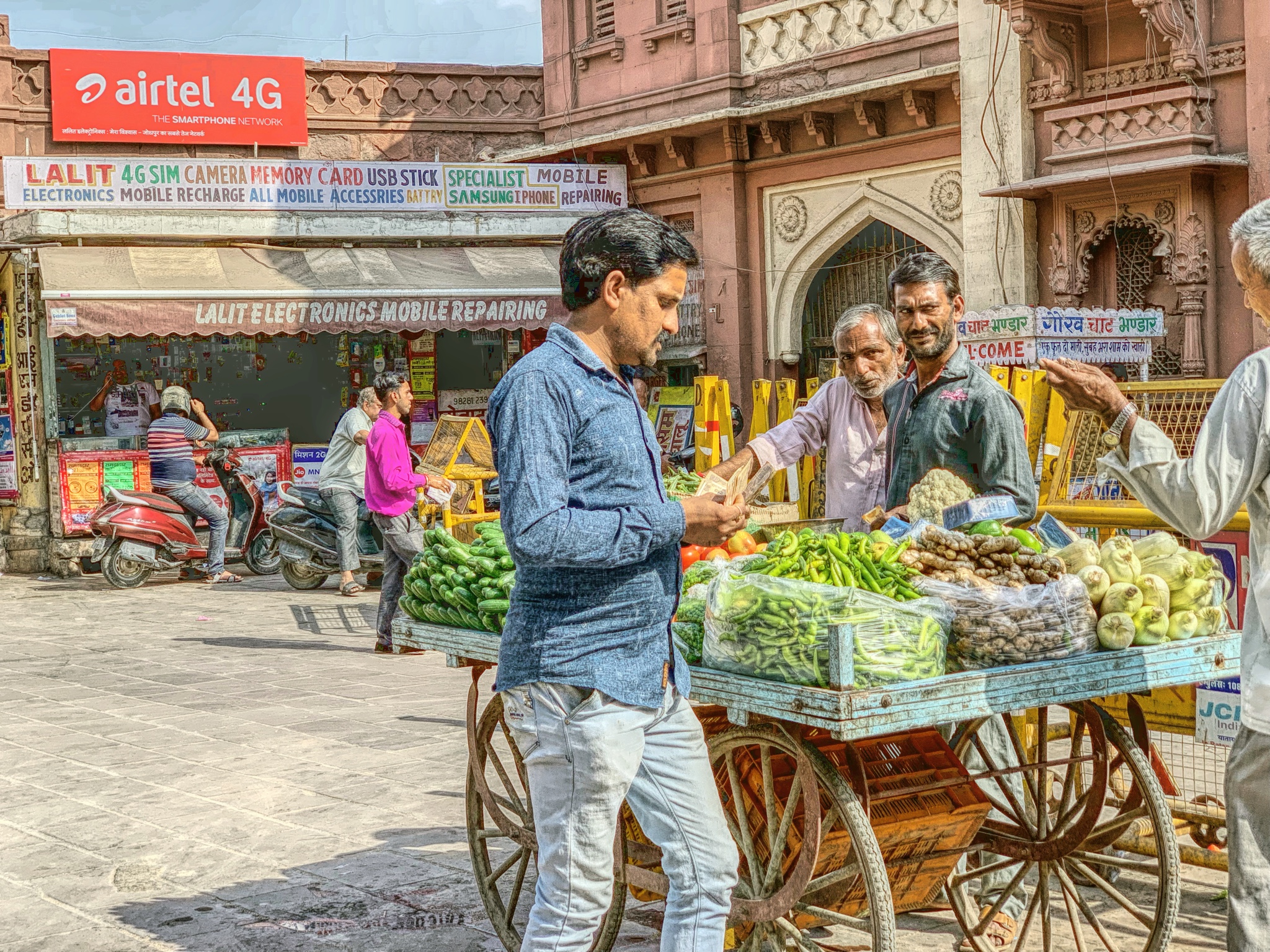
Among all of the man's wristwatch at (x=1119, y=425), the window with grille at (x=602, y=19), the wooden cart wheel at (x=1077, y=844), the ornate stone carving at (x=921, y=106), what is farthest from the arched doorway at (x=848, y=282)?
the man's wristwatch at (x=1119, y=425)

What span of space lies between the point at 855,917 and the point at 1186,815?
1678mm

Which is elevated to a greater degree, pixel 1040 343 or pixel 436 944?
pixel 1040 343

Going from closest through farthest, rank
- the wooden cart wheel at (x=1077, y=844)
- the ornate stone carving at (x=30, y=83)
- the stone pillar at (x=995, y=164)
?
the wooden cart wheel at (x=1077, y=844) → the stone pillar at (x=995, y=164) → the ornate stone carving at (x=30, y=83)

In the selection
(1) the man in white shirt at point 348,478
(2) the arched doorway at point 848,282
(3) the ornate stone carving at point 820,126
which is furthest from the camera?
(2) the arched doorway at point 848,282

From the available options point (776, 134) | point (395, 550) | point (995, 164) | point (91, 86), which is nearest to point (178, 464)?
point (395, 550)

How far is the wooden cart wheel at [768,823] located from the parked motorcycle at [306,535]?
10.2 meters

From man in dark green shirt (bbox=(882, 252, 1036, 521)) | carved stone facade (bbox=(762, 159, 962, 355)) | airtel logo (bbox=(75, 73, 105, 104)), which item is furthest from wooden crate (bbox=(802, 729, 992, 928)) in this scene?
airtel logo (bbox=(75, 73, 105, 104))

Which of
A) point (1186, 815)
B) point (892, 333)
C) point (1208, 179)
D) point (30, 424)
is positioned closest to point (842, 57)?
point (1208, 179)

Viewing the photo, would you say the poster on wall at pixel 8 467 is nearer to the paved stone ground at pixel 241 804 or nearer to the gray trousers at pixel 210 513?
the gray trousers at pixel 210 513

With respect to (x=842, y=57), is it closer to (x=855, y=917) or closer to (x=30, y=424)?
(x=30, y=424)

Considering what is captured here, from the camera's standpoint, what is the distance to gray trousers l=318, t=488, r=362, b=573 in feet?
43.3

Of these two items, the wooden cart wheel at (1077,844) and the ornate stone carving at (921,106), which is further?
the ornate stone carving at (921,106)

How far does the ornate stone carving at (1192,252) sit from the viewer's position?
470 inches

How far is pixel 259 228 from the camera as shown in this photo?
658 inches
